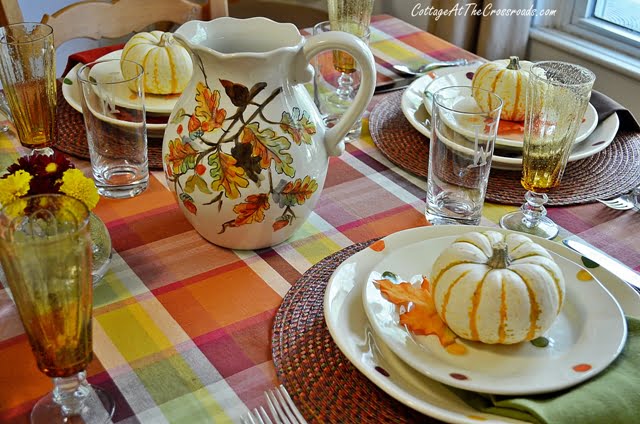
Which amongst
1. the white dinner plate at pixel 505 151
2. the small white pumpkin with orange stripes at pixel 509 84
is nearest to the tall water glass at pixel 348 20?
the white dinner plate at pixel 505 151

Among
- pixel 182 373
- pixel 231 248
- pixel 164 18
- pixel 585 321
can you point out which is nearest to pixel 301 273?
pixel 231 248

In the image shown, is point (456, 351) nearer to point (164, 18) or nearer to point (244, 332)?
point (244, 332)

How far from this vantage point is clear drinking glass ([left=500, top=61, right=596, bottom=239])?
91 centimetres

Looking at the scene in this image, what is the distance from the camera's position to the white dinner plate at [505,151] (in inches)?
42.5

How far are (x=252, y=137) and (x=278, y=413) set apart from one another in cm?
31

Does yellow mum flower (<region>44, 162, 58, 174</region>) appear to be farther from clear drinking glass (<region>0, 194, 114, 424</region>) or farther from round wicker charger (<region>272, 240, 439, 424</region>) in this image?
Result: round wicker charger (<region>272, 240, 439, 424</region>)

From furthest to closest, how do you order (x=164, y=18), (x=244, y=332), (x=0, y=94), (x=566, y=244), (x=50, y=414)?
1. (x=164, y=18)
2. (x=0, y=94)
3. (x=566, y=244)
4. (x=244, y=332)
5. (x=50, y=414)

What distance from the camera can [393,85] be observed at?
1.36m

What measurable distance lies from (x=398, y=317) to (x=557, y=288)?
0.16 m

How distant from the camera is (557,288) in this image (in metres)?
0.71

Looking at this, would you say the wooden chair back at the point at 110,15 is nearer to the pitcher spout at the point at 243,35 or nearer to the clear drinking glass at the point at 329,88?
the clear drinking glass at the point at 329,88

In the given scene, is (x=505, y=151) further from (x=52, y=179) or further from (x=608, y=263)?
(x=52, y=179)

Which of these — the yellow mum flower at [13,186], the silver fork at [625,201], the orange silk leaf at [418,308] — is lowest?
the silver fork at [625,201]

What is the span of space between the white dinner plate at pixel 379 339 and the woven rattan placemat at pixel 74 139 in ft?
1.36
